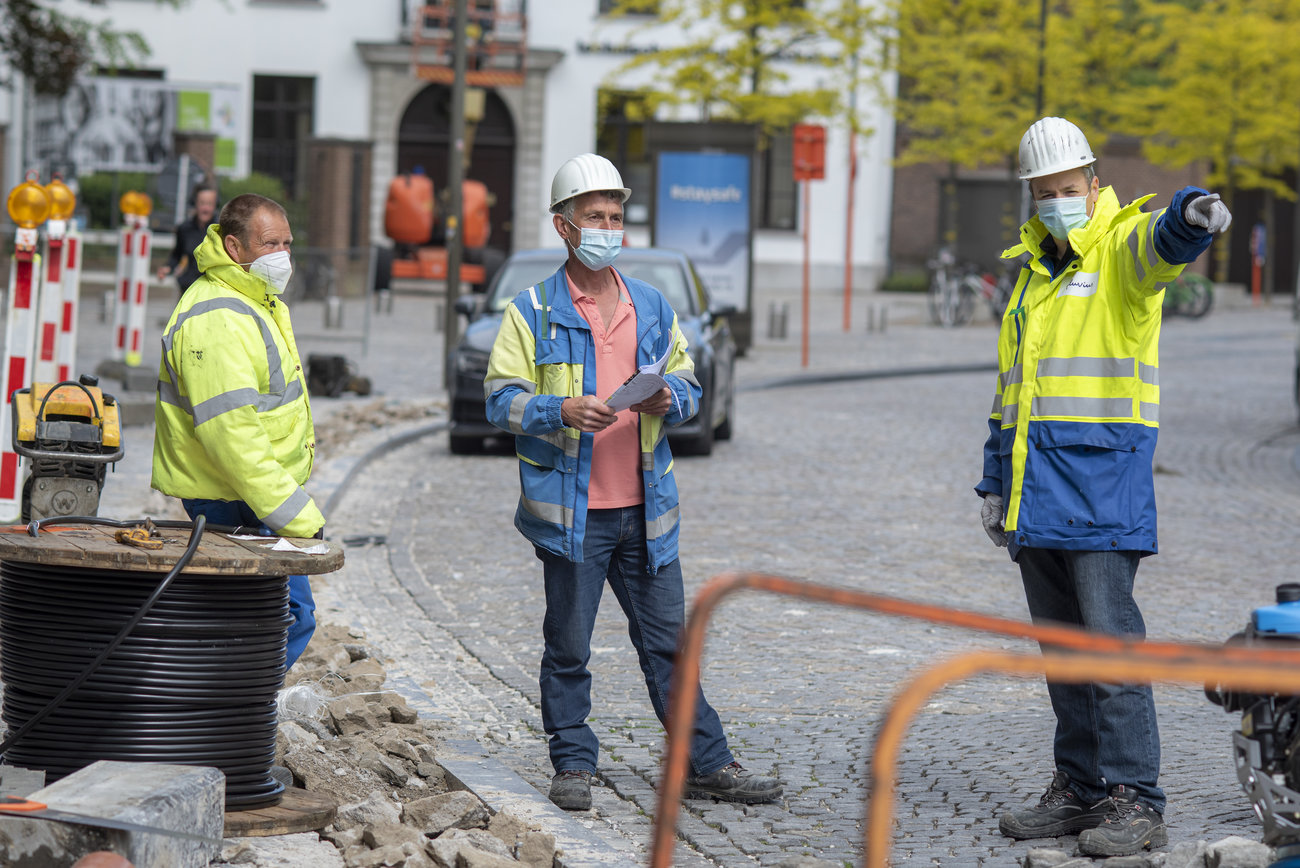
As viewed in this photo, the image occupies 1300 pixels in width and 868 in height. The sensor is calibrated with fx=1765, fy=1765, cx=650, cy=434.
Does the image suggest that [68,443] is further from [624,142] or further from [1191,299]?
[624,142]

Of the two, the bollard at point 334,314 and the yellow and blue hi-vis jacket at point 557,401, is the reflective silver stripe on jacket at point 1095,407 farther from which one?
the bollard at point 334,314

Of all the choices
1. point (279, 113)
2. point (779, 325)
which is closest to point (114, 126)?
point (279, 113)

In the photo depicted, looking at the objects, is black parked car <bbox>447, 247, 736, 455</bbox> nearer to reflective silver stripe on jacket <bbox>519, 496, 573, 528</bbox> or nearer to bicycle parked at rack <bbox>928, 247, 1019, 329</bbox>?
reflective silver stripe on jacket <bbox>519, 496, 573, 528</bbox>

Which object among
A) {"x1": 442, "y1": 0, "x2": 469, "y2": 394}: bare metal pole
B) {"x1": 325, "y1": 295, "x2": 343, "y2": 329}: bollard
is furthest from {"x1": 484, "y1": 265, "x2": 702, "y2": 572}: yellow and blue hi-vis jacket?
{"x1": 325, "y1": 295, "x2": 343, "y2": 329}: bollard

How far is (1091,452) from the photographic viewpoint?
479 centimetres

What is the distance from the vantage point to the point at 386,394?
1750 cm

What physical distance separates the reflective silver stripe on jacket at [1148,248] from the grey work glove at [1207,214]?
0.16m

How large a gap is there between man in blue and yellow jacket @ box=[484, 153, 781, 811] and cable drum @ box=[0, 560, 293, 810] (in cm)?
93

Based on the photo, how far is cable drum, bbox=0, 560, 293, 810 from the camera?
173 inches

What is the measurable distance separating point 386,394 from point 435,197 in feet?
76.0

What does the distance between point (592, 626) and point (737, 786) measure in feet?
2.08

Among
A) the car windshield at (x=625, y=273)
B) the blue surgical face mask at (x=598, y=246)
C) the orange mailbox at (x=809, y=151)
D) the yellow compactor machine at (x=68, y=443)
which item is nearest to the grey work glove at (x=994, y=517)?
the blue surgical face mask at (x=598, y=246)

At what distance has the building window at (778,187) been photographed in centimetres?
4334

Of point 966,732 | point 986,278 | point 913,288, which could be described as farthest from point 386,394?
point 913,288
